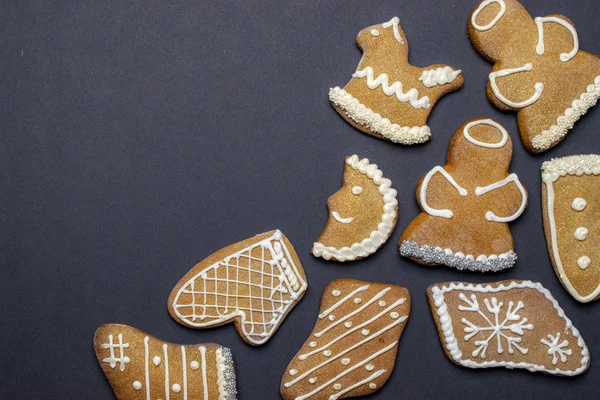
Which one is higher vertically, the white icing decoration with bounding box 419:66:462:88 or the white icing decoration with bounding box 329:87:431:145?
the white icing decoration with bounding box 419:66:462:88

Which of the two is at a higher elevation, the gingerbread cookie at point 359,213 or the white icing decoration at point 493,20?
the white icing decoration at point 493,20

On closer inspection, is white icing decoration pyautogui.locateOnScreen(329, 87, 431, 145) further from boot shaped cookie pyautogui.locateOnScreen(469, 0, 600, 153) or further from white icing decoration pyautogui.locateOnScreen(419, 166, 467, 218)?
boot shaped cookie pyautogui.locateOnScreen(469, 0, 600, 153)

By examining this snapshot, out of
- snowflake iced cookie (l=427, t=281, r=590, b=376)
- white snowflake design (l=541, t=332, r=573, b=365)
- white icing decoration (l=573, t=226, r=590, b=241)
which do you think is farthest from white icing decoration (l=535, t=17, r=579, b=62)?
white snowflake design (l=541, t=332, r=573, b=365)

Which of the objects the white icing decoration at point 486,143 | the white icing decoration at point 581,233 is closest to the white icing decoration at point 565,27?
the white icing decoration at point 486,143

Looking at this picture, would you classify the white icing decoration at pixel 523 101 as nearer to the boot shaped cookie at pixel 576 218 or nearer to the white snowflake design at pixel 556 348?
the boot shaped cookie at pixel 576 218

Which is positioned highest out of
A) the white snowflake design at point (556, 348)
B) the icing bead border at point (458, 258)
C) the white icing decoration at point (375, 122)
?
the white icing decoration at point (375, 122)

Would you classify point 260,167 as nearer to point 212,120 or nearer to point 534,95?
point 212,120

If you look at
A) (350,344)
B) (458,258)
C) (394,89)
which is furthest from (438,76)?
(350,344)
